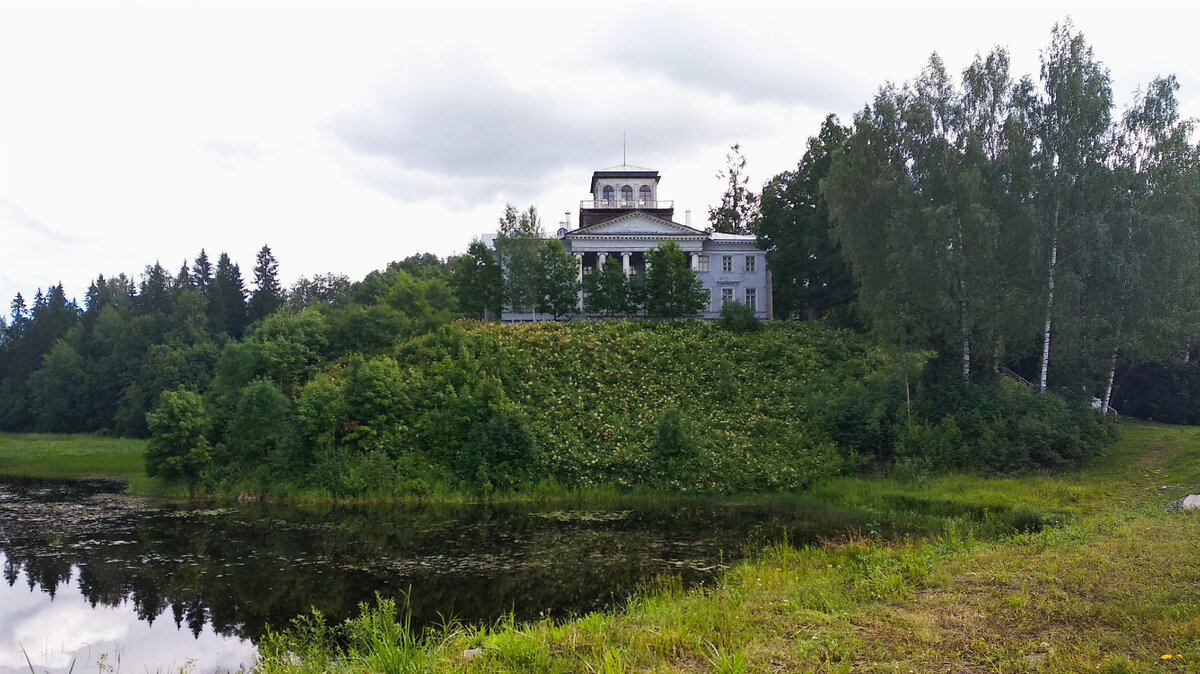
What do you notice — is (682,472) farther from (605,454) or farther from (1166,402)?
(1166,402)

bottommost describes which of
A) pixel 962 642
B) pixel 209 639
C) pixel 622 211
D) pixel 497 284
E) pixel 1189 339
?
pixel 209 639

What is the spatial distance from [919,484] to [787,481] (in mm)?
4559

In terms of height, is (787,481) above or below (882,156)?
below

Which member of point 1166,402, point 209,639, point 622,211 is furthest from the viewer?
point 622,211

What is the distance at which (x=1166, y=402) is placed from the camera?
37625 millimetres

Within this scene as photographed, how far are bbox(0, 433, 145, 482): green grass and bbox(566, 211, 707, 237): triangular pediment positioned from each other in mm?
29900

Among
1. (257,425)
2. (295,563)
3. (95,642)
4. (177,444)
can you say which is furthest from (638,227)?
(95,642)

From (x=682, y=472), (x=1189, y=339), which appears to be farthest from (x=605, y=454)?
(x=1189, y=339)

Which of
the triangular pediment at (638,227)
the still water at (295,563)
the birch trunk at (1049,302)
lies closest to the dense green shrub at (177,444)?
the still water at (295,563)

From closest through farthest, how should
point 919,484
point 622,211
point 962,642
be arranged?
point 962,642 < point 919,484 < point 622,211

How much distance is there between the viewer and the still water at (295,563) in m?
12.9

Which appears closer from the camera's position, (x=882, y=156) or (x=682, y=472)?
(x=682, y=472)

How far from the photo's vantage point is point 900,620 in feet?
29.2

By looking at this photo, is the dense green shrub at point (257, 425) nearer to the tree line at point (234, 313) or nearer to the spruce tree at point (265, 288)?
the tree line at point (234, 313)
